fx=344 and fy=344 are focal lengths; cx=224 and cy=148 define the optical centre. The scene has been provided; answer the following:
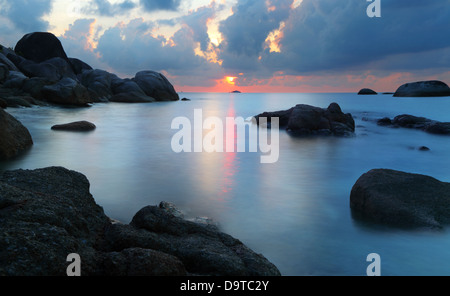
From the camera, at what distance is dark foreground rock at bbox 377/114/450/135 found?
60.7 ft

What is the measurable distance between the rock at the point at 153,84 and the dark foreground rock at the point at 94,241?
167 ft

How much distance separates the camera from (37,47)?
5184cm

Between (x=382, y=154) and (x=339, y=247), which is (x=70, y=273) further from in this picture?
(x=382, y=154)

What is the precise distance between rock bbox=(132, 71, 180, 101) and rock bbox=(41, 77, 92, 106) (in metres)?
20.6

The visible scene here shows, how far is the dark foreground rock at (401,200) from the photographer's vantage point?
5211 millimetres

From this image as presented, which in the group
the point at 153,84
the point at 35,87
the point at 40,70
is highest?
the point at 40,70

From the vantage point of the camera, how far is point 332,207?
6.57 meters

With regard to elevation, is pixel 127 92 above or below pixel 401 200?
above

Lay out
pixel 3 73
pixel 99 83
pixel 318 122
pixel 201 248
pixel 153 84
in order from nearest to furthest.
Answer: pixel 201 248 → pixel 318 122 → pixel 3 73 → pixel 99 83 → pixel 153 84

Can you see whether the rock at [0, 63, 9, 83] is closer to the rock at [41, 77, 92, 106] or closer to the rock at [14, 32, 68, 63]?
the rock at [41, 77, 92, 106]

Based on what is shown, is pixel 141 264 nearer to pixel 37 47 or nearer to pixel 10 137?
pixel 10 137

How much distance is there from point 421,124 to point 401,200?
59.4 ft

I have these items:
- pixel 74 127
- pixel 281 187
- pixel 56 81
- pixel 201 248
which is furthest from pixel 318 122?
pixel 56 81
